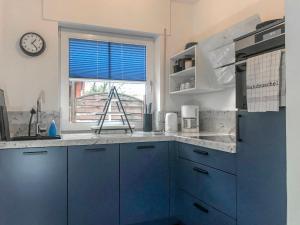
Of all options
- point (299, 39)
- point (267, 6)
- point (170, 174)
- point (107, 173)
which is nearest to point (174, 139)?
point (170, 174)

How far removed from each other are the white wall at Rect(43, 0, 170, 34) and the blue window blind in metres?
0.25

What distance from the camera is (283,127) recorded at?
1310 mm

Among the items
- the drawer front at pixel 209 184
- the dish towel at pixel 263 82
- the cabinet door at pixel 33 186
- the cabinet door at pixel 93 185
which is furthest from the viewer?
the cabinet door at pixel 93 185

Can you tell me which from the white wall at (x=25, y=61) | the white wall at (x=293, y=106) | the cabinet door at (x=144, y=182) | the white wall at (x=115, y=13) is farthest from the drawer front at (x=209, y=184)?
the white wall at (x=115, y=13)

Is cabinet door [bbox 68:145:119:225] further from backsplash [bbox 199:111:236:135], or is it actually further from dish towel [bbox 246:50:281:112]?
dish towel [bbox 246:50:281:112]

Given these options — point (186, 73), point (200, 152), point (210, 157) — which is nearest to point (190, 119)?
point (186, 73)

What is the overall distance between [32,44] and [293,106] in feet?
8.30

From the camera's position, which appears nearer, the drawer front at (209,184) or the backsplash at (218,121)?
the drawer front at (209,184)

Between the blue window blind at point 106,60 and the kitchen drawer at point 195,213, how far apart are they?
4.93 feet

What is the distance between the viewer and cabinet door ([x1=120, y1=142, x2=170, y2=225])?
7.47 ft

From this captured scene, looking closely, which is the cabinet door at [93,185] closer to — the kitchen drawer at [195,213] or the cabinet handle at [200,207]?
the kitchen drawer at [195,213]

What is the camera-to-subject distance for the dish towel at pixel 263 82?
1.31 m

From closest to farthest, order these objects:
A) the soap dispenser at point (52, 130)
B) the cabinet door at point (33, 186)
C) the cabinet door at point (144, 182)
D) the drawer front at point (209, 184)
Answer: the drawer front at point (209, 184) < the cabinet door at point (33, 186) < the cabinet door at point (144, 182) < the soap dispenser at point (52, 130)

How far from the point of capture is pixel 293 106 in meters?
0.56
